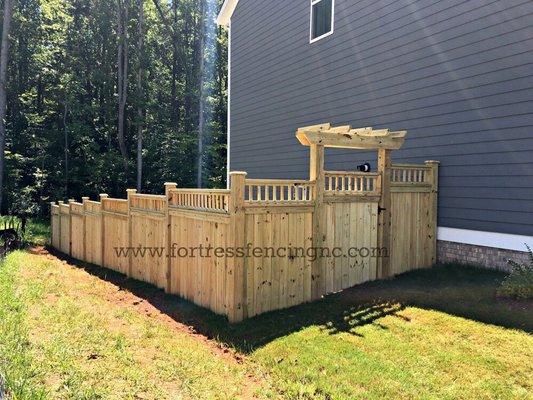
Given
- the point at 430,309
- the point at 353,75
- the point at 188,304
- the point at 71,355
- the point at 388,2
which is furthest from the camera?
the point at 353,75

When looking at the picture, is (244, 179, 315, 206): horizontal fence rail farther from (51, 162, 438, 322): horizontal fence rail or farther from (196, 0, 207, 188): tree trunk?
(196, 0, 207, 188): tree trunk

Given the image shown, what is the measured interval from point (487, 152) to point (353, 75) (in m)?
3.64

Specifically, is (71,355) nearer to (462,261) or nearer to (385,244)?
(385,244)

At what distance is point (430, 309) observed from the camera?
5.03 m

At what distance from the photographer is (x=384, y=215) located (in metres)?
6.47

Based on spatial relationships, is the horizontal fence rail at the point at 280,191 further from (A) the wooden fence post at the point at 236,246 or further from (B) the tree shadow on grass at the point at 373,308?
(B) the tree shadow on grass at the point at 373,308

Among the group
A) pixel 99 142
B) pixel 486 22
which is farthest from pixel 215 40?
pixel 486 22

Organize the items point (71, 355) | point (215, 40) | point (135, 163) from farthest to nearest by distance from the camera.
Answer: point (215, 40) < point (135, 163) < point (71, 355)

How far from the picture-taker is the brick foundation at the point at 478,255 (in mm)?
6109

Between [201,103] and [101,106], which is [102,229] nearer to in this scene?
[201,103]

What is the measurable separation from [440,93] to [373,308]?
4.08 m

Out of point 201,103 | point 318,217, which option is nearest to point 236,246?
point 318,217

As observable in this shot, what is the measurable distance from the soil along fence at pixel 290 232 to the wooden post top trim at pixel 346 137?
15 millimetres

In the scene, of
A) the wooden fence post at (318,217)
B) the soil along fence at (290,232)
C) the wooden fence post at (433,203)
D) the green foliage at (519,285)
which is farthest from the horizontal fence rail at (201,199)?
the wooden fence post at (433,203)
